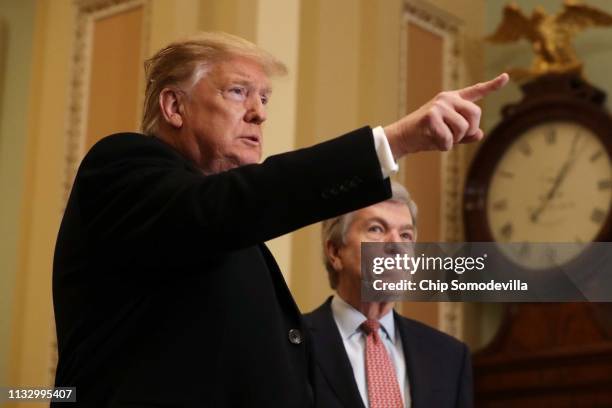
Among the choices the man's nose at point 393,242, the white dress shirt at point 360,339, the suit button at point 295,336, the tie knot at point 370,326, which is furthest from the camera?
the man's nose at point 393,242

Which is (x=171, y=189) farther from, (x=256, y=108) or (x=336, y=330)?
(x=336, y=330)

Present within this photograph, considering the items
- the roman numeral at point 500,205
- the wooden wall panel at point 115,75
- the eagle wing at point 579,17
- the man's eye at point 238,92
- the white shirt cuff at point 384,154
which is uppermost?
the eagle wing at point 579,17

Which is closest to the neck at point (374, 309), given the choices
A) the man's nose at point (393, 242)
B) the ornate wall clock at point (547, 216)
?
the man's nose at point (393, 242)

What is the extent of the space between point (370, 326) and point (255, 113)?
4.26 feet

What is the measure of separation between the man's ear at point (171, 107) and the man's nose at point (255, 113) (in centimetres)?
13

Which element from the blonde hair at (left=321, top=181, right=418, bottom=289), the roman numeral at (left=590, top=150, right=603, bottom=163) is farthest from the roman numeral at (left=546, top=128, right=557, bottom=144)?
the blonde hair at (left=321, top=181, right=418, bottom=289)

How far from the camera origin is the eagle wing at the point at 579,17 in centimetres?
491

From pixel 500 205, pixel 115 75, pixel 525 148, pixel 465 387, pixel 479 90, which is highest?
pixel 115 75

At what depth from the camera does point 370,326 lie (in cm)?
323

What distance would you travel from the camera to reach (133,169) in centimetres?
181

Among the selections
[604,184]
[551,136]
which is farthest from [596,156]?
[551,136]

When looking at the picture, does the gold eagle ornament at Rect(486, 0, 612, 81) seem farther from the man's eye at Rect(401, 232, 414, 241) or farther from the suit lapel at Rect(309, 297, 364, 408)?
the suit lapel at Rect(309, 297, 364, 408)

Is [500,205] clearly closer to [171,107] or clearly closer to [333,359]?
[333,359]

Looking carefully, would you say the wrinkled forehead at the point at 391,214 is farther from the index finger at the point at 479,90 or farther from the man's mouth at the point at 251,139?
the index finger at the point at 479,90
